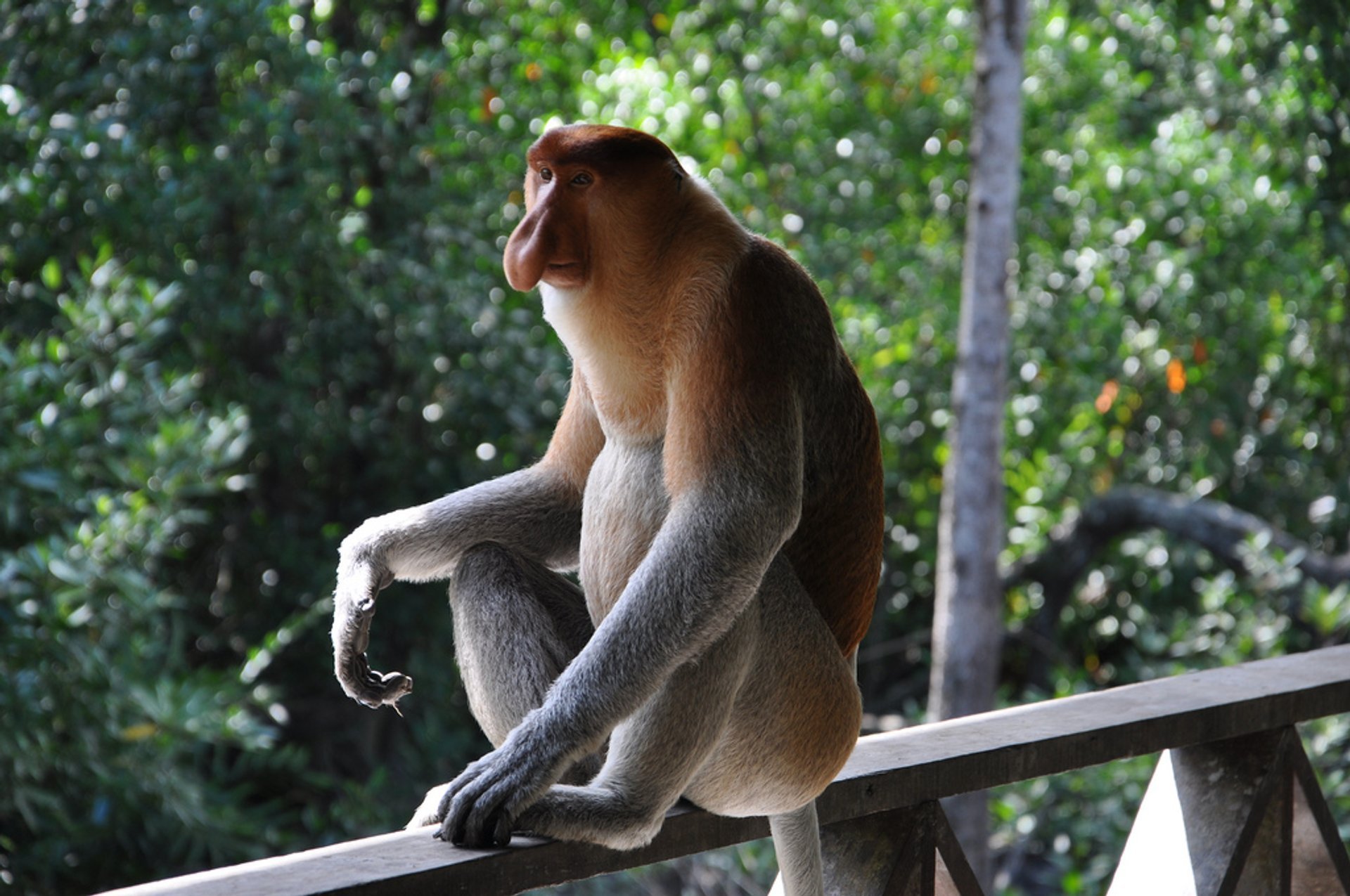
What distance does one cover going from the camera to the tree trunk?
4.12 metres

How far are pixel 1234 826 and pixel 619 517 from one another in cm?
99

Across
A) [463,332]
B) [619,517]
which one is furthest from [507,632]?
[463,332]

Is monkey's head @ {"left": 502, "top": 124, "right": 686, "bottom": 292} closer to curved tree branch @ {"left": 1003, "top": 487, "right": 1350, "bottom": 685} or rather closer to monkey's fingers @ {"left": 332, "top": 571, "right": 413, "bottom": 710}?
monkey's fingers @ {"left": 332, "top": 571, "right": 413, "bottom": 710}

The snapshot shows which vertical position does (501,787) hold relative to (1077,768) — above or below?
above

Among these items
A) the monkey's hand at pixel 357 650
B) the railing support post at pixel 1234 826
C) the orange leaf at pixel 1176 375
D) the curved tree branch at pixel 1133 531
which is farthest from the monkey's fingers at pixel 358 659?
the orange leaf at pixel 1176 375

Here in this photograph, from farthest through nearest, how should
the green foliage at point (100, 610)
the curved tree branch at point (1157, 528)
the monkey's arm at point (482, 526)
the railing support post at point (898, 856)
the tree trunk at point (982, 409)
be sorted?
the curved tree branch at point (1157, 528)
the tree trunk at point (982, 409)
the green foliage at point (100, 610)
the monkey's arm at point (482, 526)
the railing support post at point (898, 856)

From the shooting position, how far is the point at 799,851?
5.09 feet

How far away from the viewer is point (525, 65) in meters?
5.15

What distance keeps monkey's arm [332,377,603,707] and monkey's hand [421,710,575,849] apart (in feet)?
1.15

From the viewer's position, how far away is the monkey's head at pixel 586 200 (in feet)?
4.73

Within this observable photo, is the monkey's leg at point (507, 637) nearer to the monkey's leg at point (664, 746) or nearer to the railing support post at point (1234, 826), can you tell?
the monkey's leg at point (664, 746)

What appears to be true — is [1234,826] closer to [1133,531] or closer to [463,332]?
[463,332]

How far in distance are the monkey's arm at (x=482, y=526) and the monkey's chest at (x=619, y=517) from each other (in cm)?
15

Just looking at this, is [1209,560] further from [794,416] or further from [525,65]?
A: [794,416]
